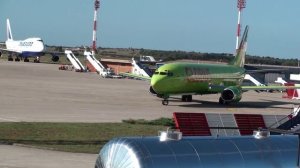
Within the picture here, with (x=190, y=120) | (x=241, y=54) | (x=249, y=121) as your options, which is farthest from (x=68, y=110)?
(x=241, y=54)

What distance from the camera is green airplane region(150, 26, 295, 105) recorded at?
45781mm

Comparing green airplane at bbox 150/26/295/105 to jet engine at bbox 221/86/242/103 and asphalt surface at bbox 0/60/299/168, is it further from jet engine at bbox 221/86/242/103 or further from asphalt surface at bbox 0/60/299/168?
asphalt surface at bbox 0/60/299/168

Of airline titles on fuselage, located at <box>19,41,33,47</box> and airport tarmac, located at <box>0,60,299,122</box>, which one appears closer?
airport tarmac, located at <box>0,60,299,122</box>

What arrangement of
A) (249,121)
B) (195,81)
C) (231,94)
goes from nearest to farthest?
1. (249,121)
2. (195,81)
3. (231,94)

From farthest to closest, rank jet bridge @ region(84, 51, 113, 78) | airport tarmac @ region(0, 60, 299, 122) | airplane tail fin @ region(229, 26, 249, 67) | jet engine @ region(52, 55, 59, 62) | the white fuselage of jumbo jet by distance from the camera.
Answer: jet engine @ region(52, 55, 59, 62), the white fuselage of jumbo jet, jet bridge @ region(84, 51, 113, 78), airplane tail fin @ region(229, 26, 249, 67), airport tarmac @ region(0, 60, 299, 122)

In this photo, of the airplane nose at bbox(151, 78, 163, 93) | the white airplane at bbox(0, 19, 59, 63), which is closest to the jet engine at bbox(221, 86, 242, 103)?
the airplane nose at bbox(151, 78, 163, 93)

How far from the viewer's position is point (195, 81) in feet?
157

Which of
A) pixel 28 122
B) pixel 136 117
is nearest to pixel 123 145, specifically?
pixel 28 122

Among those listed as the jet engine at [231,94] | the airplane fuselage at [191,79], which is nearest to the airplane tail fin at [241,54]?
the airplane fuselage at [191,79]

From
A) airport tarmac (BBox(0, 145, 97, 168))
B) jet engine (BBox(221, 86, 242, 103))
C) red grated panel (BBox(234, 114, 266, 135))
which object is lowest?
airport tarmac (BBox(0, 145, 97, 168))

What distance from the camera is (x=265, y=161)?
9.88 metres

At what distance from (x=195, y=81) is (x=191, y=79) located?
0.59 metres

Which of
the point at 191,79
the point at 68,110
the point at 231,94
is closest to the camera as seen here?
the point at 68,110

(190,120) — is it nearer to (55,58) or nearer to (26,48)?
(26,48)
